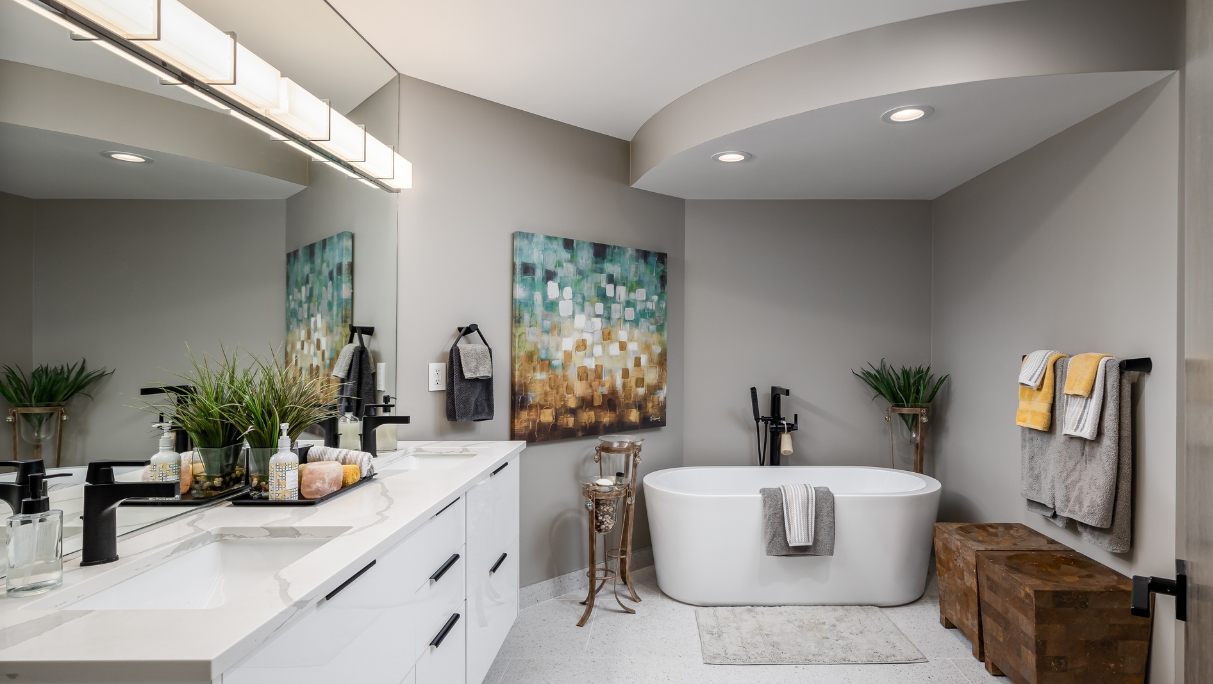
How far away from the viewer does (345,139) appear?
2.14 metres

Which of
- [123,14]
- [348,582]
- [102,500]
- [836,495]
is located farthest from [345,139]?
[836,495]

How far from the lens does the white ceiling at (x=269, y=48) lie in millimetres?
1116

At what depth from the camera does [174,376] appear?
1.45 metres

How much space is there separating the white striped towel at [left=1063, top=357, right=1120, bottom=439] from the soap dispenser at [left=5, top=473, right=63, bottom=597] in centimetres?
299

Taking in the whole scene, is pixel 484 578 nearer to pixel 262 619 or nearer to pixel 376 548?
pixel 376 548

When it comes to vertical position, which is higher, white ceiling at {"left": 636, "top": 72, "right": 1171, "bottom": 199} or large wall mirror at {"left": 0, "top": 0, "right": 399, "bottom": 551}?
white ceiling at {"left": 636, "top": 72, "right": 1171, "bottom": 199}

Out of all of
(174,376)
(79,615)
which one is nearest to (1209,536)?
(79,615)

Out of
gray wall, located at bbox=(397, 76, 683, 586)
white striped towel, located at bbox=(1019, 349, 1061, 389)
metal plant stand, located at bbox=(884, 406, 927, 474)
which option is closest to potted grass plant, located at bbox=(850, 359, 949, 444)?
metal plant stand, located at bbox=(884, 406, 927, 474)

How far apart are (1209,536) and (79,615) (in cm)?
158

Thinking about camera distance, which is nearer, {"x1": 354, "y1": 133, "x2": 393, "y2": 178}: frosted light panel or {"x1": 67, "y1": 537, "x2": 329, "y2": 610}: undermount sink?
{"x1": 67, "y1": 537, "x2": 329, "y2": 610}: undermount sink

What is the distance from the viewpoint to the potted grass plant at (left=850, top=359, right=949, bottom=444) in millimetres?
3703

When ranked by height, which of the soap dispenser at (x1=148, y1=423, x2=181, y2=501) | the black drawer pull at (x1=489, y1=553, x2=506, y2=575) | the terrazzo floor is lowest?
the terrazzo floor

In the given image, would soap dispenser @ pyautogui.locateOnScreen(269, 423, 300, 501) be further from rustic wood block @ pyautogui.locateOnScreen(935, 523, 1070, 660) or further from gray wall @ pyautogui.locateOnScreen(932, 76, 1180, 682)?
gray wall @ pyautogui.locateOnScreen(932, 76, 1180, 682)

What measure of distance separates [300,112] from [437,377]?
1.30 m
